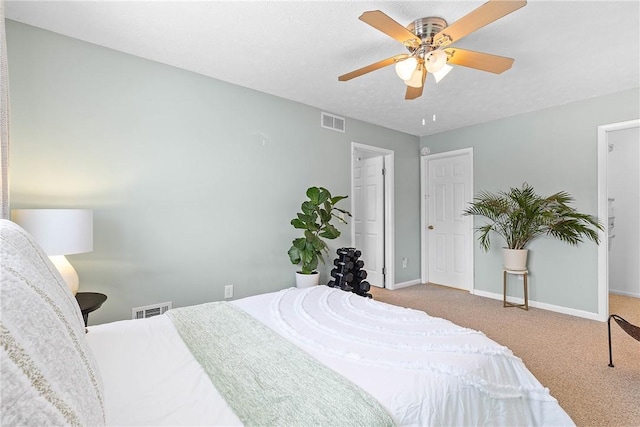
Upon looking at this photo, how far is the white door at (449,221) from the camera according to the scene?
4605 mm

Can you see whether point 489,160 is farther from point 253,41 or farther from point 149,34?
point 149,34

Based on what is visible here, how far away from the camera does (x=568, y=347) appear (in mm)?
2736

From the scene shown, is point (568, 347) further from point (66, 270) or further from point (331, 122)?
point (66, 270)

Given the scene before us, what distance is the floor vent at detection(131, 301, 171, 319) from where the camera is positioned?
100 inches

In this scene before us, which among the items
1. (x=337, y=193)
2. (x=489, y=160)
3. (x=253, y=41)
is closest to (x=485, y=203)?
(x=489, y=160)

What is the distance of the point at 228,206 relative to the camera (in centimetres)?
307

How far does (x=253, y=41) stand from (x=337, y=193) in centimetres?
211

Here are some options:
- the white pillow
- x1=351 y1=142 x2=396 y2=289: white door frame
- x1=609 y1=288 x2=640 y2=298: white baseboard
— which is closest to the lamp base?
the white pillow

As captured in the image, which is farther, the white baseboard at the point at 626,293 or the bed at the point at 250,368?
the white baseboard at the point at 626,293

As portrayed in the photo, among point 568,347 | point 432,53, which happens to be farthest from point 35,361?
point 568,347

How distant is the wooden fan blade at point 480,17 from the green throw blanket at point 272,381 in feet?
5.97

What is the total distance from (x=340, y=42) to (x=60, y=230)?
2.24m

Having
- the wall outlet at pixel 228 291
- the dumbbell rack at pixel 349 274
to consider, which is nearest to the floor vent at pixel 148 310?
the wall outlet at pixel 228 291

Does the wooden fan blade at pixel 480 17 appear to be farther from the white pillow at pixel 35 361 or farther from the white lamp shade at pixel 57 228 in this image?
the white lamp shade at pixel 57 228
